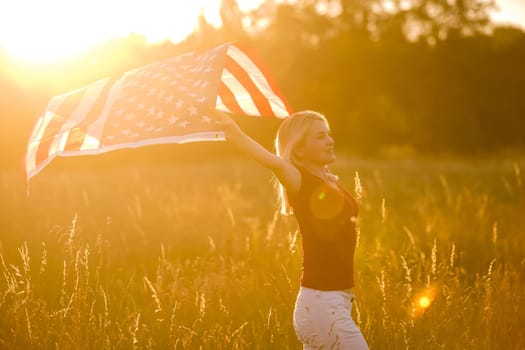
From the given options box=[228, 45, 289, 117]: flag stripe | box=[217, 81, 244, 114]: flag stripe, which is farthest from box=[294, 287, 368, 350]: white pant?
box=[228, 45, 289, 117]: flag stripe

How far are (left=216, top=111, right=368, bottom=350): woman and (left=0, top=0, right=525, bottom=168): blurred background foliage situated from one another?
896 inches

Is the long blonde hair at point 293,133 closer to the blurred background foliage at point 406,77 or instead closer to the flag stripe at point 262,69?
the flag stripe at point 262,69

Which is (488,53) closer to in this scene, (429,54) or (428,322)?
(429,54)

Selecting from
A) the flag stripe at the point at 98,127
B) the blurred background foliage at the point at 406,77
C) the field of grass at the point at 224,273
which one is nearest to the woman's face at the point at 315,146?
the field of grass at the point at 224,273

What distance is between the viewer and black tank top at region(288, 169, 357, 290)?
10.1ft

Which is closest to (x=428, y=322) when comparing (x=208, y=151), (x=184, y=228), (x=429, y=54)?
(x=184, y=228)

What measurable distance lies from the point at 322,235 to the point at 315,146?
48 centimetres

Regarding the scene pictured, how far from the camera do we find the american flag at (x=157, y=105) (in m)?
3.47

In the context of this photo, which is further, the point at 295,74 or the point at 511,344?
the point at 295,74

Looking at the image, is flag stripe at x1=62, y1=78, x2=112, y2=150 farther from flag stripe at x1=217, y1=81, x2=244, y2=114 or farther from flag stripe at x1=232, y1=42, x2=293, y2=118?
flag stripe at x1=232, y1=42, x2=293, y2=118

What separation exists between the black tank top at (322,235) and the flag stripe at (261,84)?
1.38 metres

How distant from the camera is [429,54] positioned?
36750mm

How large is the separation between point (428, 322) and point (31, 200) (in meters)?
7.25

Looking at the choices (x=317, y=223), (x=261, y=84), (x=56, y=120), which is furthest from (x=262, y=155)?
(x=56, y=120)
